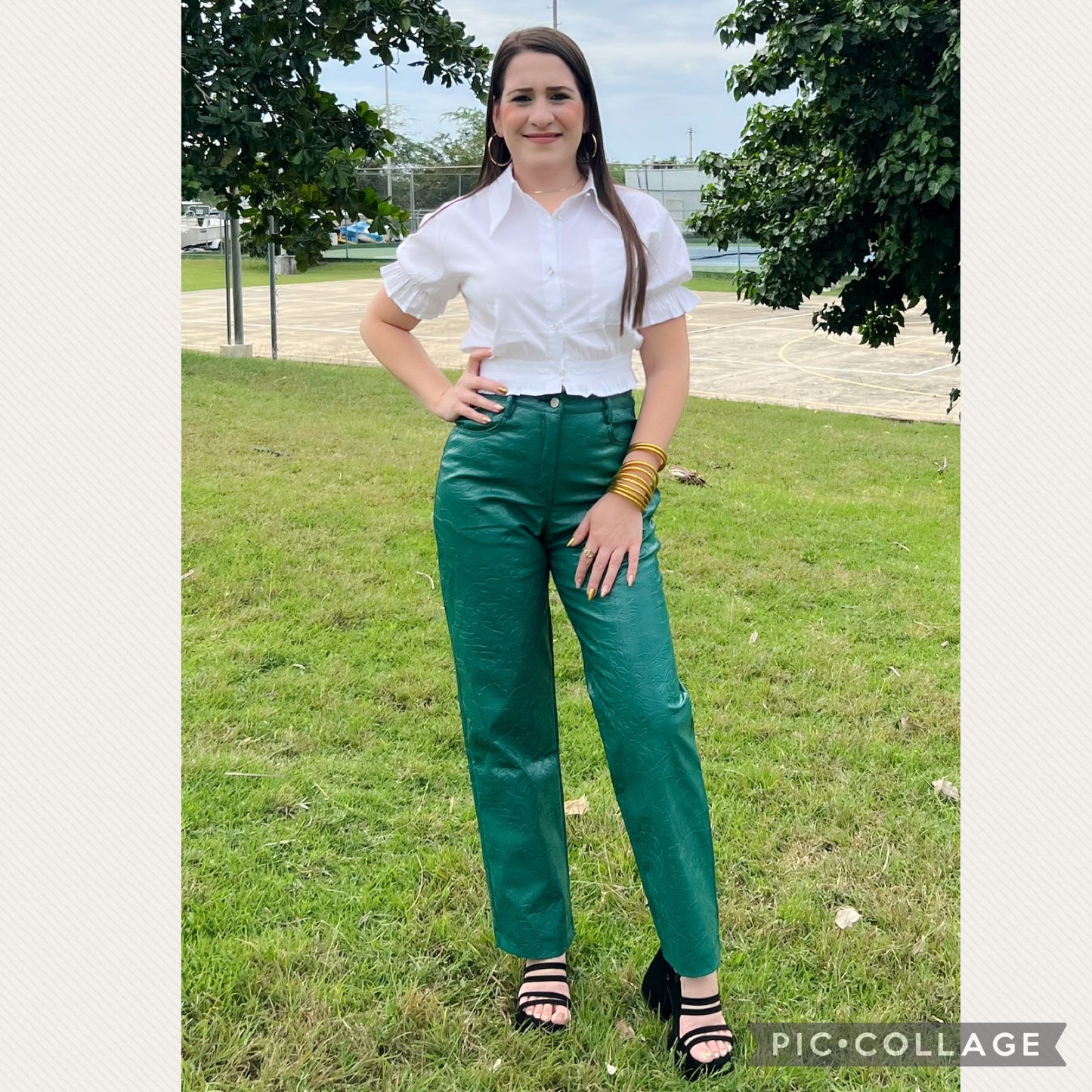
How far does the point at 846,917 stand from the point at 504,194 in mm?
1717

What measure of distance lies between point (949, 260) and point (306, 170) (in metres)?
2.37

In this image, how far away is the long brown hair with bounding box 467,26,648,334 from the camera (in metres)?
1.94

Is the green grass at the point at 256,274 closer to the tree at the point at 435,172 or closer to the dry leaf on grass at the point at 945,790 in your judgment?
the tree at the point at 435,172

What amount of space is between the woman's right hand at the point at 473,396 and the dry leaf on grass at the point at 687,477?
15.3 feet

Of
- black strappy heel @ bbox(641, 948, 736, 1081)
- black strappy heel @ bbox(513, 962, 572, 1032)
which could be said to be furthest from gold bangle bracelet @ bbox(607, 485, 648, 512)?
black strappy heel @ bbox(513, 962, 572, 1032)

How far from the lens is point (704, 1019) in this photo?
2.13 meters

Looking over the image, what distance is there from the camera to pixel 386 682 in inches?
149

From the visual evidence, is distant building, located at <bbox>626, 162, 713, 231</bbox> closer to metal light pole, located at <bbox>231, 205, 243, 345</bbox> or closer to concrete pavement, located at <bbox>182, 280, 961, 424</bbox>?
concrete pavement, located at <bbox>182, 280, 961, 424</bbox>

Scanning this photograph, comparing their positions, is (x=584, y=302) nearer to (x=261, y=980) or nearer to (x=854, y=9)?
(x=261, y=980)

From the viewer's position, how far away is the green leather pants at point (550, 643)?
199 cm

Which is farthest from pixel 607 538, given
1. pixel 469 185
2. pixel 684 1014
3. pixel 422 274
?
pixel 469 185

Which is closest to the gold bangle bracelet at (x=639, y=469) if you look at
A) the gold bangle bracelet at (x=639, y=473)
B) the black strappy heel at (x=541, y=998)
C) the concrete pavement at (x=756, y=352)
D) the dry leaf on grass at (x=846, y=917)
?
the gold bangle bracelet at (x=639, y=473)

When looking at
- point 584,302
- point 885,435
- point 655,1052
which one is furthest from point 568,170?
point 885,435

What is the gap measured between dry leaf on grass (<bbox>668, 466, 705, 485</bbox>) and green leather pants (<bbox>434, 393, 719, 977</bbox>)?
179 inches
